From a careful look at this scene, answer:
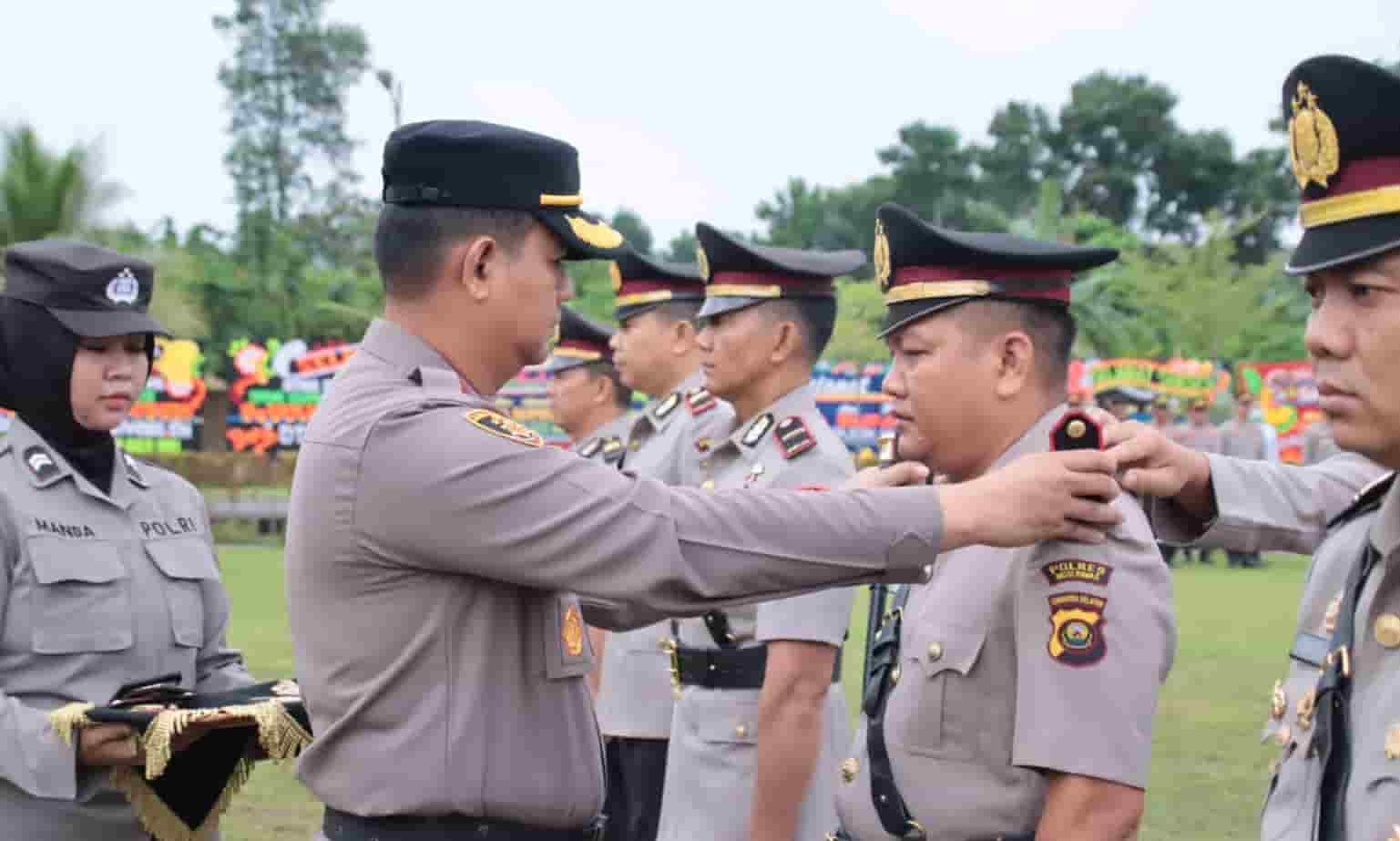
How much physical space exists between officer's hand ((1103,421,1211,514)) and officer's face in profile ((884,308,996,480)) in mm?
318

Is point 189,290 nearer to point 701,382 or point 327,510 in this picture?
point 701,382

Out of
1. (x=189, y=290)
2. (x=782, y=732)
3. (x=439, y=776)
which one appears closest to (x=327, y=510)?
(x=439, y=776)

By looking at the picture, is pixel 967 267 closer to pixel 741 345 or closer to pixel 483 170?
pixel 483 170

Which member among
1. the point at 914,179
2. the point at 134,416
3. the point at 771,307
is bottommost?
the point at 134,416

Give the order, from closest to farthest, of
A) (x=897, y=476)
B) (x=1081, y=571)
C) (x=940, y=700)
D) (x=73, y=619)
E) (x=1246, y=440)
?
(x=1081, y=571)
(x=940, y=700)
(x=897, y=476)
(x=73, y=619)
(x=1246, y=440)

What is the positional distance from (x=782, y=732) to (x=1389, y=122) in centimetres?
279

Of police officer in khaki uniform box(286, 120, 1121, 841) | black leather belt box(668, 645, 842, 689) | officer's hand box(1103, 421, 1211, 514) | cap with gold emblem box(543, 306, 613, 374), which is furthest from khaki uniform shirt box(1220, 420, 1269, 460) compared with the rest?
police officer in khaki uniform box(286, 120, 1121, 841)

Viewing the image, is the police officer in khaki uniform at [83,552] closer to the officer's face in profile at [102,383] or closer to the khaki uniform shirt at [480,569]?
the officer's face in profile at [102,383]

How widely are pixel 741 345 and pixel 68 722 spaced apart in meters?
2.55

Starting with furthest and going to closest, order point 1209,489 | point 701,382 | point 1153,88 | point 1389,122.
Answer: point 1153,88, point 701,382, point 1209,489, point 1389,122

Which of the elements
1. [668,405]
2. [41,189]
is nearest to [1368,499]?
[668,405]

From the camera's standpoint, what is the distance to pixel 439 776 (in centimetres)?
278

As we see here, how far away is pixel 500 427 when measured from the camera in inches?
110

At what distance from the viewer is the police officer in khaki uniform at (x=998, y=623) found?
2.76 meters
